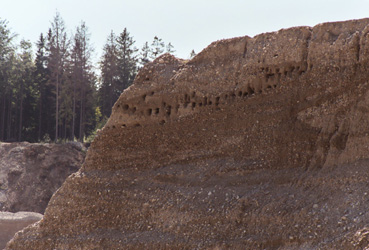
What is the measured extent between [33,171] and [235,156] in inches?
872

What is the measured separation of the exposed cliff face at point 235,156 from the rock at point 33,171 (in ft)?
55.1

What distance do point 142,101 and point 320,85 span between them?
4.44 metres

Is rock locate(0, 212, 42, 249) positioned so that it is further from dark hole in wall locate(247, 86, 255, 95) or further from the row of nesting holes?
dark hole in wall locate(247, 86, 255, 95)

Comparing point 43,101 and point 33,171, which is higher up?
point 43,101

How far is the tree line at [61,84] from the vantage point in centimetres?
3891

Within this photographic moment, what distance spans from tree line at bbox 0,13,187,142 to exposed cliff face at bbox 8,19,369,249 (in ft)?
86.0

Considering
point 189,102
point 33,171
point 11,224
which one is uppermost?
point 189,102

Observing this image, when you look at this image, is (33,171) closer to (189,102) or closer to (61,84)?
(61,84)

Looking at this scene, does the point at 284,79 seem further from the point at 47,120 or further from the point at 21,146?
the point at 47,120

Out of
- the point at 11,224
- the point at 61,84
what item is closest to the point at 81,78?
the point at 61,84

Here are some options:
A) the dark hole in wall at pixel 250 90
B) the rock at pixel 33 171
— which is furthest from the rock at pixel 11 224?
the dark hole in wall at pixel 250 90

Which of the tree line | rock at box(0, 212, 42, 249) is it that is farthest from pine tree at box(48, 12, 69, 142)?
rock at box(0, 212, 42, 249)

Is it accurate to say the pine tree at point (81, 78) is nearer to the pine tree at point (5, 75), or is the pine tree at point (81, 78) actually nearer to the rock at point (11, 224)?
the pine tree at point (5, 75)

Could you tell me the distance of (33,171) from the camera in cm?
3130
